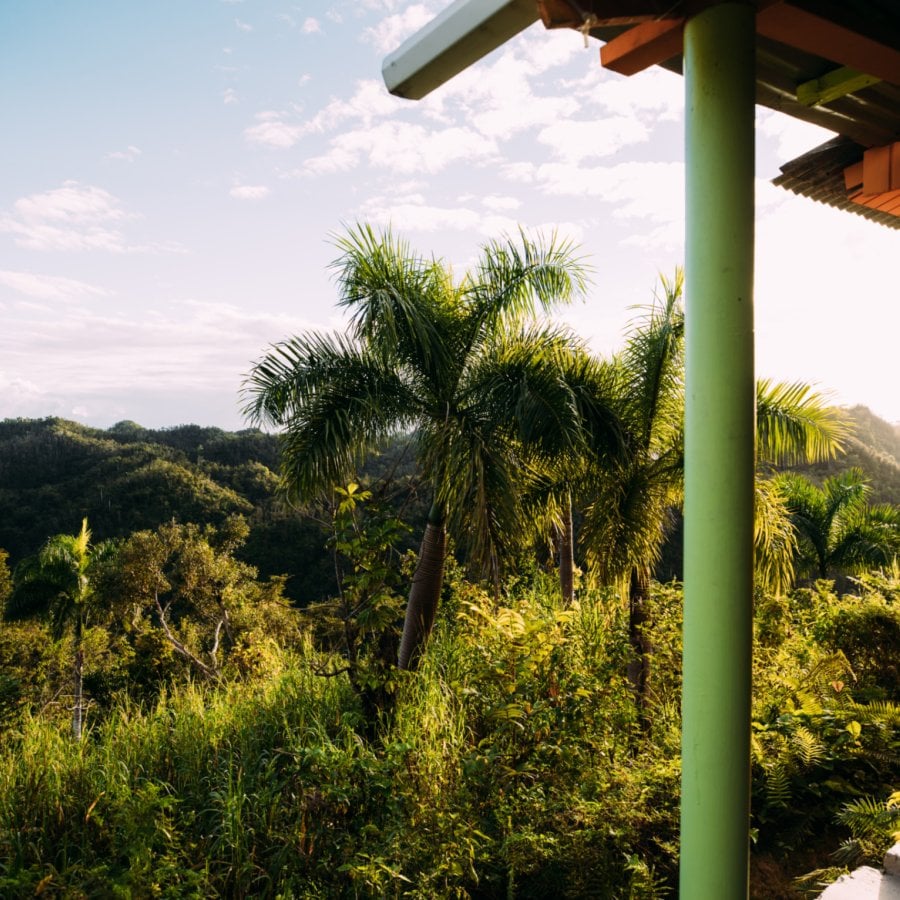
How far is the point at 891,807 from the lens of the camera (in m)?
2.80

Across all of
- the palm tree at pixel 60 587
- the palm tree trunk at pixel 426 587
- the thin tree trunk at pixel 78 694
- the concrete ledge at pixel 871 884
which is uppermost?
the palm tree trunk at pixel 426 587

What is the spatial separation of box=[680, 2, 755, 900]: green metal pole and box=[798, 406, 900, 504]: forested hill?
1182 inches

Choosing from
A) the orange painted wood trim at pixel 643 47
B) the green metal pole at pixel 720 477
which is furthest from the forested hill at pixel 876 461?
the green metal pole at pixel 720 477

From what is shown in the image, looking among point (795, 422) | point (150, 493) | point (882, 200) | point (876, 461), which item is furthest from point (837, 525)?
point (150, 493)

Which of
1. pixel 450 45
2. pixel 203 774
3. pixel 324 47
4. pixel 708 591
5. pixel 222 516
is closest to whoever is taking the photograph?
pixel 708 591

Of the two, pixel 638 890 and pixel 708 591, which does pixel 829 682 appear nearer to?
pixel 638 890

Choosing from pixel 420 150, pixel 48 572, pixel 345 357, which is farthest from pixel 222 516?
pixel 420 150

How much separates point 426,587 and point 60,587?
15.2 m

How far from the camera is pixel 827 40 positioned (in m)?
1.61

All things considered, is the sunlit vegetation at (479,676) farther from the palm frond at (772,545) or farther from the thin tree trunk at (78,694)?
the thin tree trunk at (78,694)

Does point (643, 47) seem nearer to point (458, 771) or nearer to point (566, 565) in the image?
point (458, 771)

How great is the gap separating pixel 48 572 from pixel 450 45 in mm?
19982

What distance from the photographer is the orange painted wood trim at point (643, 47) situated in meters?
1.52

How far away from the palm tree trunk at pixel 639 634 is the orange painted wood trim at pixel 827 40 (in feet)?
16.0
